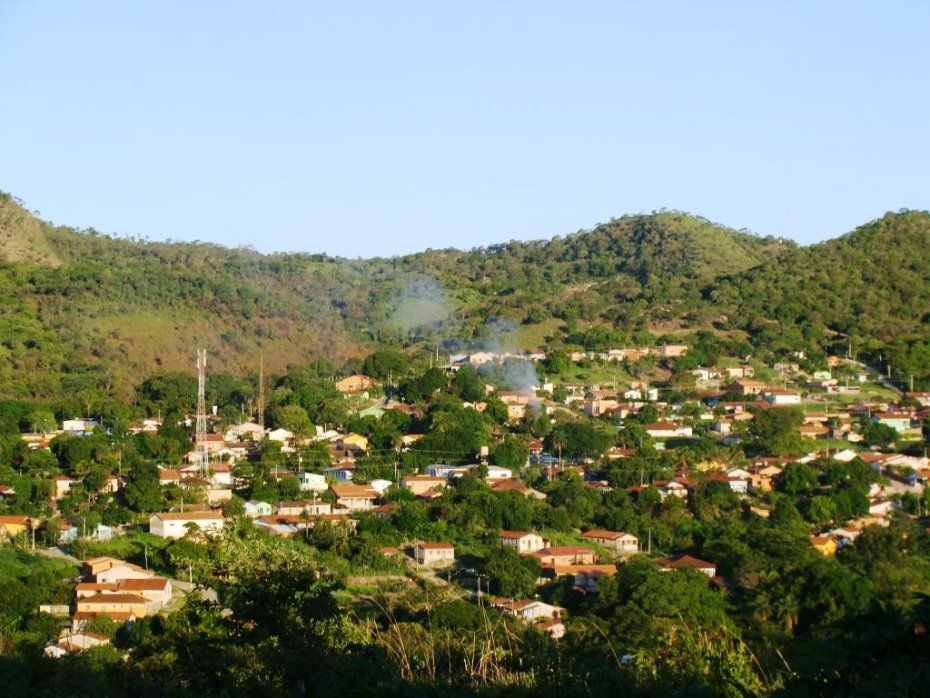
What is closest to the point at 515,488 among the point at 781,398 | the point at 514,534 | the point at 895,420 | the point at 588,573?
the point at 514,534

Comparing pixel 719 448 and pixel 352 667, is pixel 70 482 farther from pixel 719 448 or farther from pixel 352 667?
pixel 352 667

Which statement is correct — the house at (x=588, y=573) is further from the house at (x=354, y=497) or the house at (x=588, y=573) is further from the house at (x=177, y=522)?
the house at (x=177, y=522)

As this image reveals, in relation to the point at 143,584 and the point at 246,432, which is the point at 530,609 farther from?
the point at 246,432

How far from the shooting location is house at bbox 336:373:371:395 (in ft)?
111

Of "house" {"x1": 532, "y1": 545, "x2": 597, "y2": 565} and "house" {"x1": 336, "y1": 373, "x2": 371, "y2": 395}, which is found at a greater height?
"house" {"x1": 336, "y1": 373, "x2": 371, "y2": 395}

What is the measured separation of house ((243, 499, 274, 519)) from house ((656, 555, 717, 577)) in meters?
6.68

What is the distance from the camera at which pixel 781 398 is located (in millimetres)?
32219

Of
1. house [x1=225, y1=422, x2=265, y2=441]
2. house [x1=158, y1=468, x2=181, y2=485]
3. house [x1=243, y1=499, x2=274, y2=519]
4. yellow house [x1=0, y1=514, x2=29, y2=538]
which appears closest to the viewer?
yellow house [x1=0, y1=514, x2=29, y2=538]

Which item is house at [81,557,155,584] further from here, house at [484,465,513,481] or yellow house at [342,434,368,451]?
yellow house at [342,434,368,451]

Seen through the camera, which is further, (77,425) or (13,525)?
(77,425)

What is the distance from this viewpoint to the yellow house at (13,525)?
66.1 feet

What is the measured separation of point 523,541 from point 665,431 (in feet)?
31.0

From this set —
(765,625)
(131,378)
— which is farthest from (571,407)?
(765,625)

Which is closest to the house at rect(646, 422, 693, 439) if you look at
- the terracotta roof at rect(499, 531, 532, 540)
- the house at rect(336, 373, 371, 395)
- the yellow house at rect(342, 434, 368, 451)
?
the yellow house at rect(342, 434, 368, 451)
